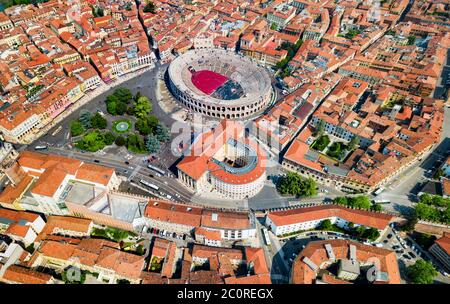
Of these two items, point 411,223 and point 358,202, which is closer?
point 411,223

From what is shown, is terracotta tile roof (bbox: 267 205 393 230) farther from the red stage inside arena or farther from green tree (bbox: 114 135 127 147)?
the red stage inside arena

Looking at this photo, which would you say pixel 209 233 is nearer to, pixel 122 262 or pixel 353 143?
pixel 122 262

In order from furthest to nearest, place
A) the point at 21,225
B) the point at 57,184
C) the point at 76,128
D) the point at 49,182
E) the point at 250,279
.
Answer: the point at 76,128 → the point at 57,184 → the point at 49,182 → the point at 21,225 → the point at 250,279

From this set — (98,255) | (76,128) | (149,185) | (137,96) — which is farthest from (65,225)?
(137,96)

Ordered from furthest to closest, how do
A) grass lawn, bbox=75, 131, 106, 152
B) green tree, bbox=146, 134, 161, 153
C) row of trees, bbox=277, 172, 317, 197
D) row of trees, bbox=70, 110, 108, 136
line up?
row of trees, bbox=70, 110, 108, 136, green tree, bbox=146, 134, 161, 153, grass lawn, bbox=75, 131, 106, 152, row of trees, bbox=277, 172, 317, 197

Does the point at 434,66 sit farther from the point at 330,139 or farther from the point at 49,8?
the point at 49,8

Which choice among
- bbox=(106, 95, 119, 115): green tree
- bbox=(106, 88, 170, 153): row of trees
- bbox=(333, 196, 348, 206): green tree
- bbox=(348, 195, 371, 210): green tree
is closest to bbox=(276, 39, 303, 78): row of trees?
bbox=(106, 88, 170, 153): row of trees
